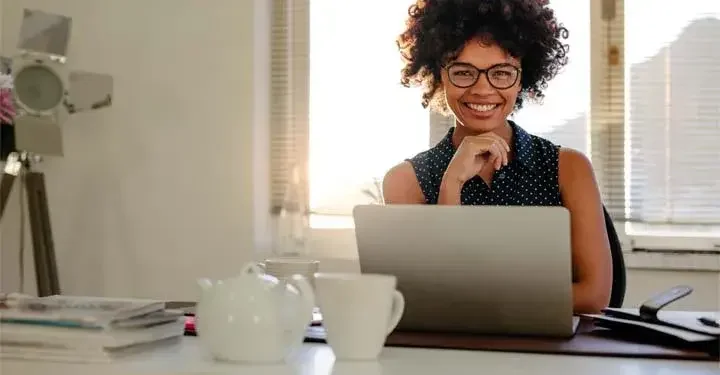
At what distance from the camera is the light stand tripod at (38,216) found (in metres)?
2.51

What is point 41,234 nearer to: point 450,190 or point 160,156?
point 160,156

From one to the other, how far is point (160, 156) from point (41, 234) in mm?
501

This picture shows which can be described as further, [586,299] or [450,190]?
[450,190]

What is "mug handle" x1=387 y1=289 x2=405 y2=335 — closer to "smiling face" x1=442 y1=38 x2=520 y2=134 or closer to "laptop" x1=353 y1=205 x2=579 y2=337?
"laptop" x1=353 y1=205 x2=579 y2=337

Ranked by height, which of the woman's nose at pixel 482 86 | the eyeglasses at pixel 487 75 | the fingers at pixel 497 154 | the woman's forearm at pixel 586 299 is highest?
the eyeglasses at pixel 487 75

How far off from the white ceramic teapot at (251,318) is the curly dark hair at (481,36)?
1204 millimetres

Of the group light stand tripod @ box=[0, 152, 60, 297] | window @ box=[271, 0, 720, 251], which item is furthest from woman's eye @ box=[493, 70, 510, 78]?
light stand tripod @ box=[0, 152, 60, 297]

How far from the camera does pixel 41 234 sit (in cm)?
254

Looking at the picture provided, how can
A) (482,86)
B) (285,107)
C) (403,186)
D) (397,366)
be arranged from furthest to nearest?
(285,107)
(403,186)
(482,86)
(397,366)

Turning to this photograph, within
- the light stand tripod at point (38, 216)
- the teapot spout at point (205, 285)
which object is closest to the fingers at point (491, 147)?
the teapot spout at point (205, 285)

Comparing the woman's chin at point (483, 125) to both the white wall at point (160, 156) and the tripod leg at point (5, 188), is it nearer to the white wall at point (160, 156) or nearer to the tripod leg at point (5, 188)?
the white wall at point (160, 156)

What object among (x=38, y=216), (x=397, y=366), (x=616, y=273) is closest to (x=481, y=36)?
(x=616, y=273)

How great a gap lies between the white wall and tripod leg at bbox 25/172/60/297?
319 mm

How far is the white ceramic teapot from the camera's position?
91cm
